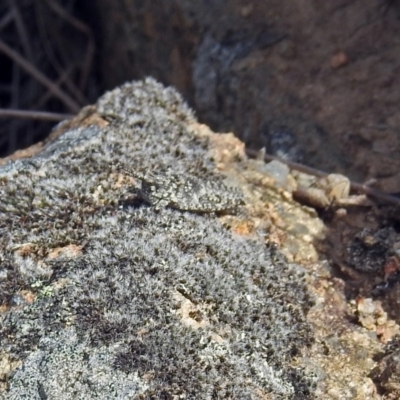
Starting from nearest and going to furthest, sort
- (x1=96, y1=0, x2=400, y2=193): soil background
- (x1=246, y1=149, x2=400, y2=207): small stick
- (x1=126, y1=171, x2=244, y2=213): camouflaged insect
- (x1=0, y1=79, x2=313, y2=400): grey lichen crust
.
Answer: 1. (x1=0, y1=79, x2=313, y2=400): grey lichen crust
2. (x1=126, y1=171, x2=244, y2=213): camouflaged insect
3. (x1=246, y1=149, x2=400, y2=207): small stick
4. (x1=96, y1=0, x2=400, y2=193): soil background

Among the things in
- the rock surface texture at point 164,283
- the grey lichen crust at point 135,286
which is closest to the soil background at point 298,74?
the rock surface texture at point 164,283

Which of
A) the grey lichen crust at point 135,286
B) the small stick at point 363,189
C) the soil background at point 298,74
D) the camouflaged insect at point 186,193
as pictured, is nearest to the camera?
the grey lichen crust at point 135,286

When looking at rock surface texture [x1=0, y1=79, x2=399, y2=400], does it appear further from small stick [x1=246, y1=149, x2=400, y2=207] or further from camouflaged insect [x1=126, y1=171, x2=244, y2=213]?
small stick [x1=246, y1=149, x2=400, y2=207]

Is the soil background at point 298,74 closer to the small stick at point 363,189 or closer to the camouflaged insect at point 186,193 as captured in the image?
the small stick at point 363,189

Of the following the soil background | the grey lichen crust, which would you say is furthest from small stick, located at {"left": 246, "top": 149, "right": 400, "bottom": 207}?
the grey lichen crust

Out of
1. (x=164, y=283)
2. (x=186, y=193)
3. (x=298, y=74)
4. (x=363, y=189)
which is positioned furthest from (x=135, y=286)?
(x=298, y=74)

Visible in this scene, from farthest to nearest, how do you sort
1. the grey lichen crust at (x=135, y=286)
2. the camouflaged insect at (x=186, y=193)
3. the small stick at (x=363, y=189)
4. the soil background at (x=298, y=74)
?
the soil background at (x=298, y=74) < the small stick at (x=363, y=189) < the camouflaged insect at (x=186, y=193) < the grey lichen crust at (x=135, y=286)

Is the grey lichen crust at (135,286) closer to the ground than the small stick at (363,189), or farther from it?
closer to the ground

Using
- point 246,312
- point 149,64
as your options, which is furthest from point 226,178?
point 149,64
